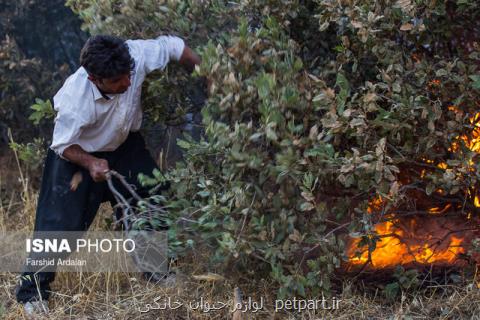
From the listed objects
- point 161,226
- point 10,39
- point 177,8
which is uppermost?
point 177,8

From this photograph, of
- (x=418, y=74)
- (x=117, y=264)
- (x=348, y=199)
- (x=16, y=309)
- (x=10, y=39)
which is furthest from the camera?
(x=10, y=39)

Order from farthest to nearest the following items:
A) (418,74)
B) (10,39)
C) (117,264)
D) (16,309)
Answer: (10,39) → (117,264) → (16,309) → (418,74)

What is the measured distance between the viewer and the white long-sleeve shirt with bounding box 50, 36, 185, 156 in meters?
4.85

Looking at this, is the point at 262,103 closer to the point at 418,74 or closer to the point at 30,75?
the point at 418,74

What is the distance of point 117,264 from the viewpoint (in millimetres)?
5324

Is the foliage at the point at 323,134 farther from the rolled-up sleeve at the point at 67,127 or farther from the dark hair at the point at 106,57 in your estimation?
the rolled-up sleeve at the point at 67,127

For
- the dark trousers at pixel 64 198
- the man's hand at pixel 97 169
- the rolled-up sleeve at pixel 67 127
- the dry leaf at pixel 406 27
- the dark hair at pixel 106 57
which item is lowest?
the dark trousers at pixel 64 198

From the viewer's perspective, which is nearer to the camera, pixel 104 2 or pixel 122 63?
pixel 122 63

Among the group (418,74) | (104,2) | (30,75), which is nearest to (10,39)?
(30,75)

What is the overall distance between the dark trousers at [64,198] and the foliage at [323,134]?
2.21ft

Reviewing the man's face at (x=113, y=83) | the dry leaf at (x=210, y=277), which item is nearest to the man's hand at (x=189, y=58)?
the man's face at (x=113, y=83)

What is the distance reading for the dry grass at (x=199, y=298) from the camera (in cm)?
454

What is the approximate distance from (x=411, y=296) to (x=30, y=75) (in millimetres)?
3841

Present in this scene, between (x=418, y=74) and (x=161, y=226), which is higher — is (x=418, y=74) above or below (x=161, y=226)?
above
